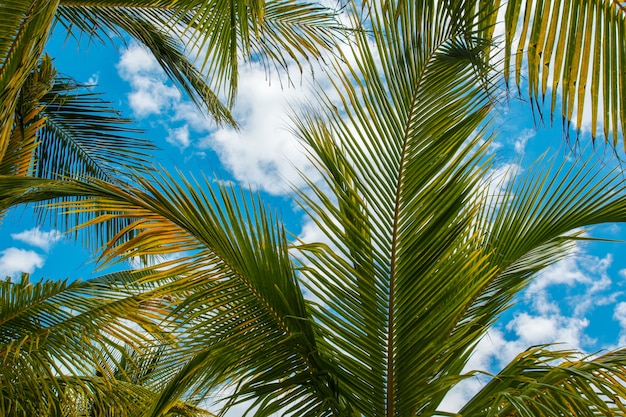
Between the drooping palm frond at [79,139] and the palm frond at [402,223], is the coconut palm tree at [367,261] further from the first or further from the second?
the drooping palm frond at [79,139]

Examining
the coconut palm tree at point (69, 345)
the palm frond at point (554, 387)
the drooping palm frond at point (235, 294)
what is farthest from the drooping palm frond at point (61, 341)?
the palm frond at point (554, 387)

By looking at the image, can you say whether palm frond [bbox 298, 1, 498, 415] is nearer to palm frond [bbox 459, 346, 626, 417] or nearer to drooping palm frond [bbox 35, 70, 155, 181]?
palm frond [bbox 459, 346, 626, 417]

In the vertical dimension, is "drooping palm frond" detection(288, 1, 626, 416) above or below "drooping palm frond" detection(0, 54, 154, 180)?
below

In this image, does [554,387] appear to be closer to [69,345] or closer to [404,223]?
[404,223]

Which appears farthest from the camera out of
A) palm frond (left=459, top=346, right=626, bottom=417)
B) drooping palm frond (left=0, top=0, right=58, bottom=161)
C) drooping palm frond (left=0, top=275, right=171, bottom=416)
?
drooping palm frond (left=0, top=275, right=171, bottom=416)

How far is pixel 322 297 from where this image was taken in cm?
225

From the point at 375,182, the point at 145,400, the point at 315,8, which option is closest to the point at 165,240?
the point at 375,182

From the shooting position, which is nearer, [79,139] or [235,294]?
[235,294]

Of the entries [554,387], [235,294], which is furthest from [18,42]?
[554,387]

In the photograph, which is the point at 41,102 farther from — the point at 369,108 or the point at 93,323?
the point at 369,108

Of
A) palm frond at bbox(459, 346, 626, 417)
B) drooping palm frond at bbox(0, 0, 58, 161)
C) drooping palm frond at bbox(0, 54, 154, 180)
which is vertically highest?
drooping palm frond at bbox(0, 54, 154, 180)

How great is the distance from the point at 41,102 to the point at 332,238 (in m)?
3.88

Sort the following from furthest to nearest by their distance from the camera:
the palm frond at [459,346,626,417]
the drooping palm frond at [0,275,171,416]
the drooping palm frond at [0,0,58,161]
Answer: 1. the drooping palm frond at [0,275,171,416]
2. the drooping palm frond at [0,0,58,161]
3. the palm frond at [459,346,626,417]

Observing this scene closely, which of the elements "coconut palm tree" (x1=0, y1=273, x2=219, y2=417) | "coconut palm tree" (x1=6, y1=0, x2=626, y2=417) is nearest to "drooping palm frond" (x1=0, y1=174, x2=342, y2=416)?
"coconut palm tree" (x1=6, y1=0, x2=626, y2=417)
